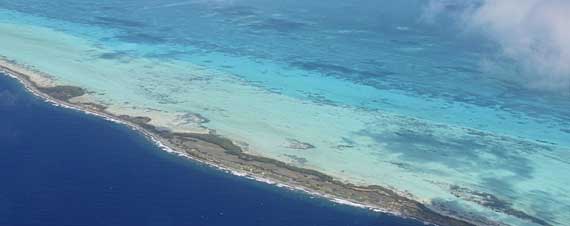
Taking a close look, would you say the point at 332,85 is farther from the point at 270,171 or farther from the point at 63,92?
the point at 63,92

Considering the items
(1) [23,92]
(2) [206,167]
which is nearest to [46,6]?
(1) [23,92]

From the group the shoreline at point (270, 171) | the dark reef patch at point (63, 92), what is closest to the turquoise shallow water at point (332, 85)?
the shoreline at point (270, 171)

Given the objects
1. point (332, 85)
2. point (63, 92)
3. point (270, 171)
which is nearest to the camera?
point (270, 171)

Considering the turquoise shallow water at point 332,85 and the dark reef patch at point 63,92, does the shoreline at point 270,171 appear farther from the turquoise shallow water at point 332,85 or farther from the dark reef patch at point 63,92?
the turquoise shallow water at point 332,85

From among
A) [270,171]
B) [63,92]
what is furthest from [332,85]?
[63,92]

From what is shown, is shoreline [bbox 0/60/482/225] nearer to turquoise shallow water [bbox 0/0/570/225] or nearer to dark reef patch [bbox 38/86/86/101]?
dark reef patch [bbox 38/86/86/101]
